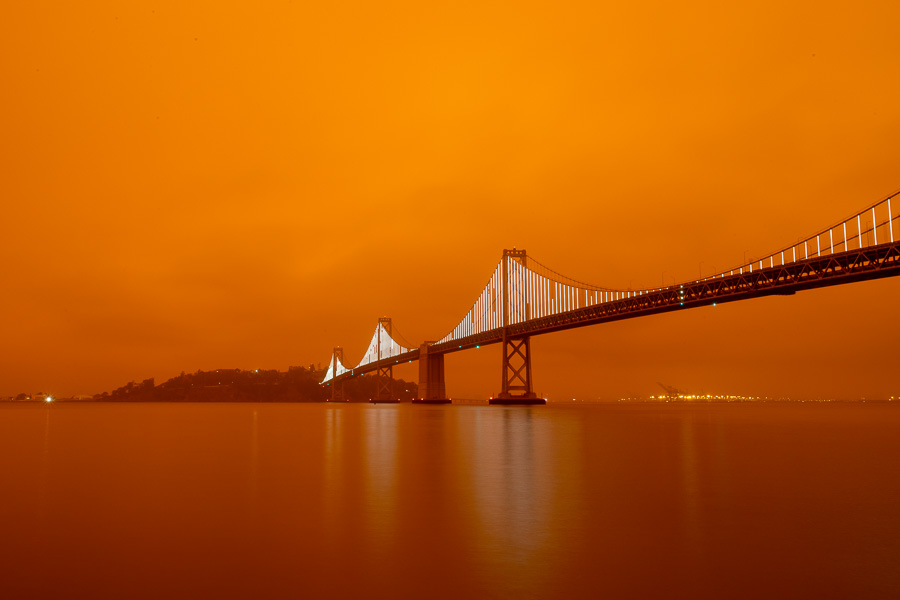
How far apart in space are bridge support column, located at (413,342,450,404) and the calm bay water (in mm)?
60229

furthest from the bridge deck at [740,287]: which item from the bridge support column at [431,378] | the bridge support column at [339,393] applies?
the bridge support column at [339,393]

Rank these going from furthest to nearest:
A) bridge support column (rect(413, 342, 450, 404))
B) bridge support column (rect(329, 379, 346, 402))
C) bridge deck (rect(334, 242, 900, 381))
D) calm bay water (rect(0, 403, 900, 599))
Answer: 1. bridge support column (rect(329, 379, 346, 402))
2. bridge support column (rect(413, 342, 450, 404))
3. bridge deck (rect(334, 242, 900, 381))
4. calm bay water (rect(0, 403, 900, 599))

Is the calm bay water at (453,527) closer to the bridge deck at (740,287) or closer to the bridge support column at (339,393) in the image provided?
the bridge deck at (740,287)

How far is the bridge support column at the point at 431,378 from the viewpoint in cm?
7656

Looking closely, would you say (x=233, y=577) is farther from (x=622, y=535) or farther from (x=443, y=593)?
(x=622, y=535)

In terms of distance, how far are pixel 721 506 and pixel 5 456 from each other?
17449 millimetres

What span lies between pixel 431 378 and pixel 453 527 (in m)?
70.5

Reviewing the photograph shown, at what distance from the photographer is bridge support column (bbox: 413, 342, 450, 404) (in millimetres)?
76562

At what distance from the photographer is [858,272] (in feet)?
102

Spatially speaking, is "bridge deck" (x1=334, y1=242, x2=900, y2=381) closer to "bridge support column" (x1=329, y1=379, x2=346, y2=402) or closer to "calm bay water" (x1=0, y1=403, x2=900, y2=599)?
"calm bay water" (x1=0, y1=403, x2=900, y2=599)

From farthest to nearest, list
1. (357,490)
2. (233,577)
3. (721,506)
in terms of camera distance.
→ (357,490)
(721,506)
(233,577)

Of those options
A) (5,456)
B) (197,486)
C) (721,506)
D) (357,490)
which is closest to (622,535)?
(721,506)

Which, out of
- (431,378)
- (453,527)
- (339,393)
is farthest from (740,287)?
(339,393)

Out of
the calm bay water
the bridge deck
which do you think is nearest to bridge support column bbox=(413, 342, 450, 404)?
the bridge deck
